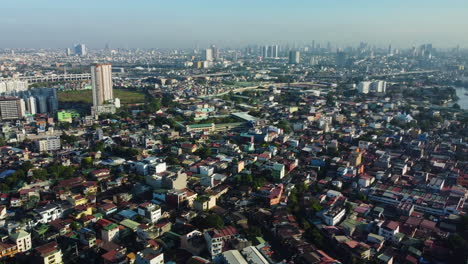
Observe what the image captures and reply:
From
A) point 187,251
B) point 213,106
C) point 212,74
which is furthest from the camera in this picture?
point 212,74

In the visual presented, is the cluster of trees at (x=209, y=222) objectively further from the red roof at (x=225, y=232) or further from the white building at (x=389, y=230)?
the white building at (x=389, y=230)

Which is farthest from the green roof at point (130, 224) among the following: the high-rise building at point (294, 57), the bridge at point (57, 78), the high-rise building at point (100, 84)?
the high-rise building at point (294, 57)

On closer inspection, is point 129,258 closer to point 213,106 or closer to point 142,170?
point 142,170

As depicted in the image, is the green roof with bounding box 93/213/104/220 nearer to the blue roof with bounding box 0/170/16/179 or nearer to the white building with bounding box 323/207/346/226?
the blue roof with bounding box 0/170/16/179

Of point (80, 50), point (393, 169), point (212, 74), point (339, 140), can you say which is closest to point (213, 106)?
point (339, 140)

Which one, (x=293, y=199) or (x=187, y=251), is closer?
(x=187, y=251)

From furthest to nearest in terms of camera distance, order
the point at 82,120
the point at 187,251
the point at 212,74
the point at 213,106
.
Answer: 1. the point at 212,74
2. the point at 213,106
3. the point at 82,120
4. the point at 187,251
